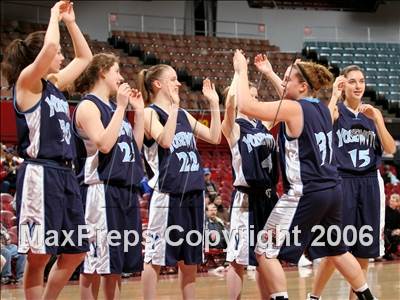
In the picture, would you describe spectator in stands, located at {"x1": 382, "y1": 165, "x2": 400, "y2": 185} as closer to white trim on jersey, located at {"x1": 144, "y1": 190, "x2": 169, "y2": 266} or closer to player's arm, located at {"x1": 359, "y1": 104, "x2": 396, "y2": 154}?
player's arm, located at {"x1": 359, "y1": 104, "x2": 396, "y2": 154}

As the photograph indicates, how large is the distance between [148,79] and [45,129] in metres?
1.49

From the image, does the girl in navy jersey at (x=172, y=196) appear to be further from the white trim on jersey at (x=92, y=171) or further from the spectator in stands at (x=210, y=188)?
the spectator in stands at (x=210, y=188)

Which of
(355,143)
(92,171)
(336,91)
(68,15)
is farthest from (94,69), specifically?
(355,143)

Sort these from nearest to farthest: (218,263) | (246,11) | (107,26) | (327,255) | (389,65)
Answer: (327,255) < (389,65) < (218,263) < (107,26) < (246,11)

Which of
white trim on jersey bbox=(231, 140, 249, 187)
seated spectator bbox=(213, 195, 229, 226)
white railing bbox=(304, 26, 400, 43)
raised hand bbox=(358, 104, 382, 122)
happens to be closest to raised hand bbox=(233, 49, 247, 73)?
white trim on jersey bbox=(231, 140, 249, 187)

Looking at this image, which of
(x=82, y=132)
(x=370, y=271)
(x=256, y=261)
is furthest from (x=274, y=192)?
(x=370, y=271)

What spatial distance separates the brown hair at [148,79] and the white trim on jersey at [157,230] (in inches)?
31.5

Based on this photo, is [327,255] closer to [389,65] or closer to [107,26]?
[389,65]

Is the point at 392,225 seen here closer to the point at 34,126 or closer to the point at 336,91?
the point at 336,91

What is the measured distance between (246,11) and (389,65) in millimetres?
13274

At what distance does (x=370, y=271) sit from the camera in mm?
11602

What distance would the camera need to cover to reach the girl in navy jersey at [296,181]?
5.99m

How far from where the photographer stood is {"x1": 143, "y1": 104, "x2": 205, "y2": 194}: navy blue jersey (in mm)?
6695

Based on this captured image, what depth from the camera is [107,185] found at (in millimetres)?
6238
